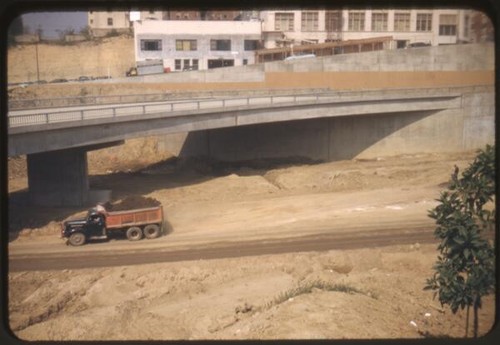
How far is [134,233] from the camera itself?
854 centimetres

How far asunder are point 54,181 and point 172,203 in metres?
2.60

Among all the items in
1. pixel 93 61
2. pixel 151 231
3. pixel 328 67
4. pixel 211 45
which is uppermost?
pixel 211 45

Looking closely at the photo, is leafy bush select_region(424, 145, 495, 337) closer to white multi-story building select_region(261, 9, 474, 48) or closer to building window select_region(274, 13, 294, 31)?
white multi-story building select_region(261, 9, 474, 48)

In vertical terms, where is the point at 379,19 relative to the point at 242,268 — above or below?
above

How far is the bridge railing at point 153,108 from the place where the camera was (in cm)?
1075

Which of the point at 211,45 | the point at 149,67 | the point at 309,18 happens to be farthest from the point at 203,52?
the point at 309,18

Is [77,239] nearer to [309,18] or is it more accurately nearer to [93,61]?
[309,18]

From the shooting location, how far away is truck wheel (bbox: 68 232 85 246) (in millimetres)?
7654

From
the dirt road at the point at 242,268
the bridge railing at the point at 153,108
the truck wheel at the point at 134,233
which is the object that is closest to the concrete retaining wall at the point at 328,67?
the bridge railing at the point at 153,108

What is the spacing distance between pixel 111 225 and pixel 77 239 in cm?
60

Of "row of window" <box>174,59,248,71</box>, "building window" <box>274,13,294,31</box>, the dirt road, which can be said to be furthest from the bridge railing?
"building window" <box>274,13,294,31</box>

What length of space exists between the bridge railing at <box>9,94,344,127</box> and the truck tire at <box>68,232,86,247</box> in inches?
90.4

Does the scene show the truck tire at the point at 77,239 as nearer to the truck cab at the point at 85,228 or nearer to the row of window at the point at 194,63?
the truck cab at the point at 85,228

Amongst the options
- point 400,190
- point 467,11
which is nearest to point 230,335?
point 467,11
